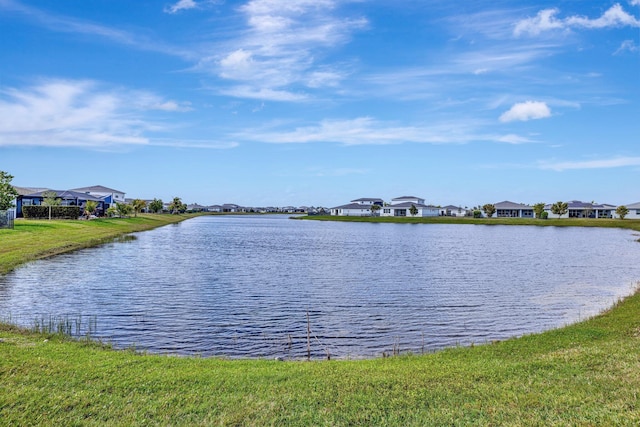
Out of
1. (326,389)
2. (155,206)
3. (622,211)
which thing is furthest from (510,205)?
(326,389)

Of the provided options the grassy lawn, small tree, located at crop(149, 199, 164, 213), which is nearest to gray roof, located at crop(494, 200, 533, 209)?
small tree, located at crop(149, 199, 164, 213)

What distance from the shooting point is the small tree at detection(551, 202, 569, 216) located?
155375mm

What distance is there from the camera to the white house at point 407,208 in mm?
170675

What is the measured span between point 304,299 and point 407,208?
491ft

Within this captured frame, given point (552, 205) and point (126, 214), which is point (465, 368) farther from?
point (552, 205)

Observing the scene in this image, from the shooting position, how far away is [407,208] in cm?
17188

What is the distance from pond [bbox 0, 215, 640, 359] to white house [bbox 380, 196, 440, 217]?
125819 millimetres

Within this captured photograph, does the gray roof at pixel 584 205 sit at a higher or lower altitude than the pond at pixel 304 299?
higher

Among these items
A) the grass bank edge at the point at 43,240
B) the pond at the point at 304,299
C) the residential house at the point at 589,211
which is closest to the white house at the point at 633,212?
the residential house at the point at 589,211

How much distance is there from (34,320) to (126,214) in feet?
280

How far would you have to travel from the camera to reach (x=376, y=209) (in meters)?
188

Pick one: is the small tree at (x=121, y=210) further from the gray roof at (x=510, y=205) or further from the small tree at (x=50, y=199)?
the gray roof at (x=510, y=205)

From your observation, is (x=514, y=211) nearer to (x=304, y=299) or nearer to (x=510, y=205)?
(x=510, y=205)

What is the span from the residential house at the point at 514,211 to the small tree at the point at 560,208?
7.31 meters
